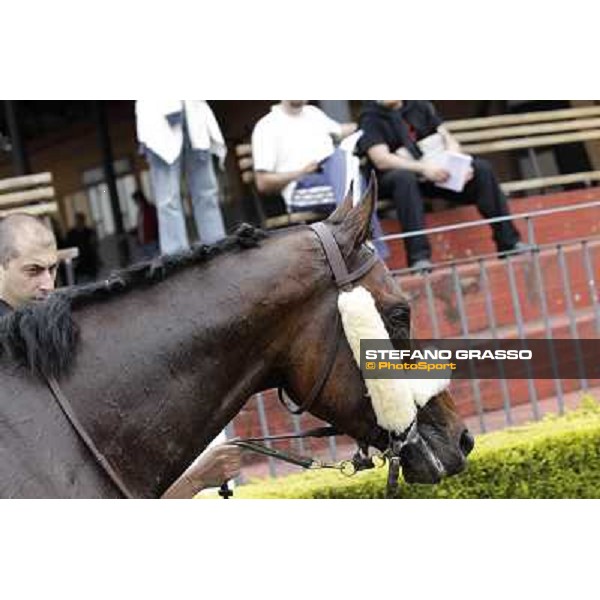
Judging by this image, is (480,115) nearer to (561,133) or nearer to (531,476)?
(561,133)

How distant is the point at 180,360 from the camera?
9.89ft

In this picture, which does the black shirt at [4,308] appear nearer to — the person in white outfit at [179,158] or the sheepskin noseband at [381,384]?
the sheepskin noseband at [381,384]

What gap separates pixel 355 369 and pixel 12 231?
113 centimetres

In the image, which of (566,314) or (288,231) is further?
(566,314)

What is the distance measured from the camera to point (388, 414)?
3.18m

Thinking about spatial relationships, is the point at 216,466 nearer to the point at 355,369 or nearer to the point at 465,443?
the point at 355,369

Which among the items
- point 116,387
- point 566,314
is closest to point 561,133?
point 566,314

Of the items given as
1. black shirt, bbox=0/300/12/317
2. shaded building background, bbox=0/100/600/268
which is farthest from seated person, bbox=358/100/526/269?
black shirt, bbox=0/300/12/317

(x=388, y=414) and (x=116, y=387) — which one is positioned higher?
(x=116, y=387)

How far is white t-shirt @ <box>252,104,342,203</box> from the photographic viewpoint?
259 inches

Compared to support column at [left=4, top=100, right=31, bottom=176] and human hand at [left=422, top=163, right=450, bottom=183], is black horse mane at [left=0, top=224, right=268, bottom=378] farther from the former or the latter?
support column at [left=4, top=100, right=31, bottom=176]
